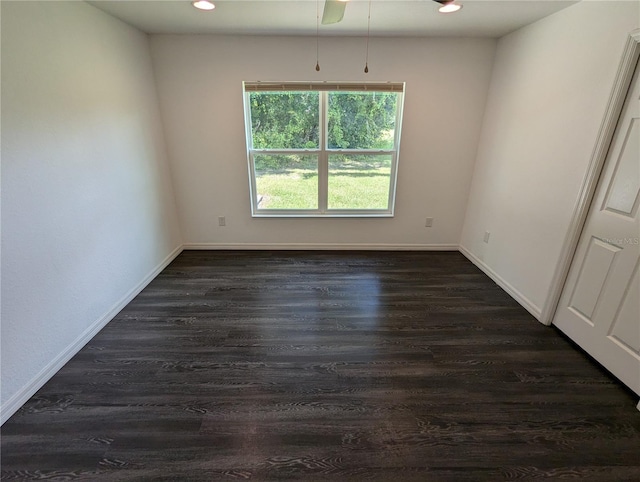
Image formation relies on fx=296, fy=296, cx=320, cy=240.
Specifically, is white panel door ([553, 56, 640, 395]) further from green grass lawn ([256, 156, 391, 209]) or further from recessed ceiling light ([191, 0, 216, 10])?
recessed ceiling light ([191, 0, 216, 10])

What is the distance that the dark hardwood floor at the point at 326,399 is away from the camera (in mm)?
1330

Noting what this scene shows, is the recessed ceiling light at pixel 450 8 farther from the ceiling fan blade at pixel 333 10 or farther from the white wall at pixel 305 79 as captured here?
the ceiling fan blade at pixel 333 10

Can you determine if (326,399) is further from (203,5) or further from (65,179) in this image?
(203,5)

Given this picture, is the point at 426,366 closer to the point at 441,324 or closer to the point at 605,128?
the point at 441,324

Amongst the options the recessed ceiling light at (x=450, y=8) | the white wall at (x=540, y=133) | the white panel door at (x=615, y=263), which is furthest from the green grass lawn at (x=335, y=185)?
the white panel door at (x=615, y=263)

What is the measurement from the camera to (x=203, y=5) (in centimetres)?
207

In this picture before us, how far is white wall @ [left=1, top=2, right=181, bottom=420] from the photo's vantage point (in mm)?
1549

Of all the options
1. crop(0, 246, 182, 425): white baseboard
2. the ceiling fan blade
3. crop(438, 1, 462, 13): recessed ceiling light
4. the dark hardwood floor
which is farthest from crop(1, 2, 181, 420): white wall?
crop(438, 1, 462, 13): recessed ceiling light

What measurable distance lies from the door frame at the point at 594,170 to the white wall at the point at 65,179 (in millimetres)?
3306

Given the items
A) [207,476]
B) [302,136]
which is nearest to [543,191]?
[302,136]

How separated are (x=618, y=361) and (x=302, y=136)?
10.1 feet

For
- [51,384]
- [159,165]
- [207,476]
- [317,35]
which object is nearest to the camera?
[207,476]

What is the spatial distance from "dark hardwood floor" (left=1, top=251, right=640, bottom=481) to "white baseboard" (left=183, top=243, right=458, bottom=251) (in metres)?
1.06

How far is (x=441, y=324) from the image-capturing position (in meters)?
2.29
